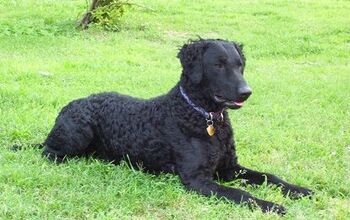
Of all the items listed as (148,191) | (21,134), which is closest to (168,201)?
(148,191)

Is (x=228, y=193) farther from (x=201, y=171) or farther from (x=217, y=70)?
(x=217, y=70)

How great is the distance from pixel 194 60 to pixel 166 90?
12.2 ft

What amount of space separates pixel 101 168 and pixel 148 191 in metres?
0.74

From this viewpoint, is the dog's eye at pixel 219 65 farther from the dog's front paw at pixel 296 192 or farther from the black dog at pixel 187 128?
the dog's front paw at pixel 296 192

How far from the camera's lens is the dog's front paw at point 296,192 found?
16.8ft

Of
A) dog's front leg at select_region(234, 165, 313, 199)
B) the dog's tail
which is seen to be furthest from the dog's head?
the dog's tail

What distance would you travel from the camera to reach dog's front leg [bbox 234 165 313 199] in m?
5.16

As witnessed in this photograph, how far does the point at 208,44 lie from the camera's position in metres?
5.41

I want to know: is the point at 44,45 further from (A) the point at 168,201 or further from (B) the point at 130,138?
(A) the point at 168,201

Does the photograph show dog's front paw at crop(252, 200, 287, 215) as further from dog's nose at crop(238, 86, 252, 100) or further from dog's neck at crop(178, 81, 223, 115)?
dog's neck at crop(178, 81, 223, 115)

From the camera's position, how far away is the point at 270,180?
5379 millimetres

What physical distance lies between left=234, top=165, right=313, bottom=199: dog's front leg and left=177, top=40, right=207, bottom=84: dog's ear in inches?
36.5

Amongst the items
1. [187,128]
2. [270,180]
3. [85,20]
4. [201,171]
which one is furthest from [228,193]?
[85,20]

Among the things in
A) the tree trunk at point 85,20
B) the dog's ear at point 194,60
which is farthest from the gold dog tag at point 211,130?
the tree trunk at point 85,20
